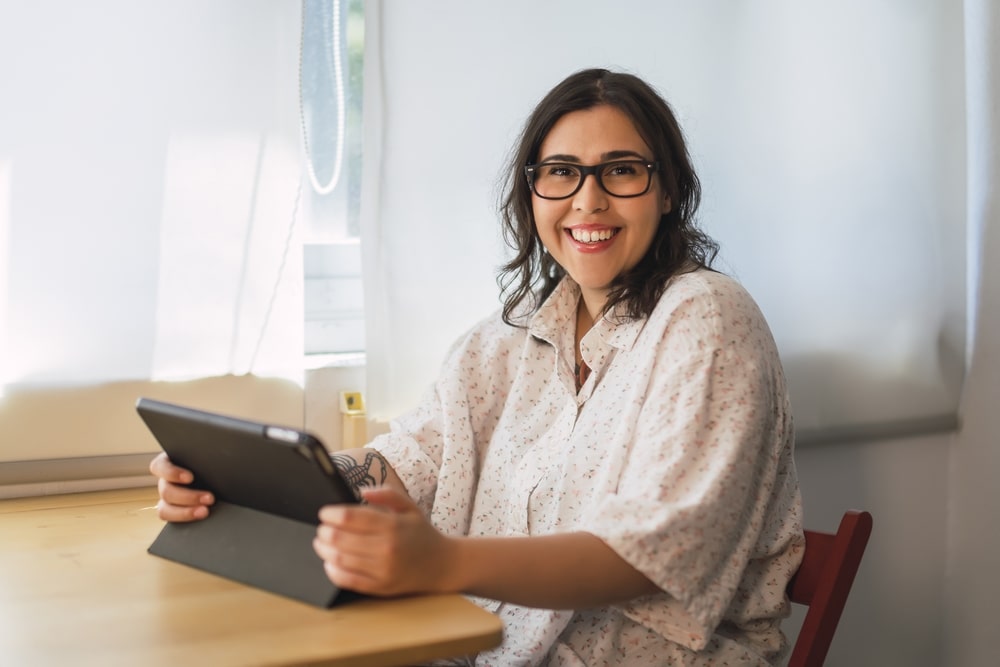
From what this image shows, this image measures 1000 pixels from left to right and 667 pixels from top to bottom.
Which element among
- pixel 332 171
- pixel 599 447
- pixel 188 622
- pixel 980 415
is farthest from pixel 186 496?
pixel 980 415

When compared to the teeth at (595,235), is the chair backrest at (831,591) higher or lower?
lower

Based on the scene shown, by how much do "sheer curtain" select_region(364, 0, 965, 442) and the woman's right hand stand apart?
65 centimetres

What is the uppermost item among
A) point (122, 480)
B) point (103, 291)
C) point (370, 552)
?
point (103, 291)

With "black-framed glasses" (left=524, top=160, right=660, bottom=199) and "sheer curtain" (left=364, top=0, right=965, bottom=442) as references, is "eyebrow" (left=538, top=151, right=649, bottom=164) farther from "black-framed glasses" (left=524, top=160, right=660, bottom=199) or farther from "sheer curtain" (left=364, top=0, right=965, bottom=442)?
"sheer curtain" (left=364, top=0, right=965, bottom=442)

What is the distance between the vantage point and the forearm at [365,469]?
146 centimetres

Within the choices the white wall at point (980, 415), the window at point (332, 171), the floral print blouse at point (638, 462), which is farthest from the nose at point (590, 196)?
the white wall at point (980, 415)

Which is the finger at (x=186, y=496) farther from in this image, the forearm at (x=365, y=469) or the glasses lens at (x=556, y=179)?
the glasses lens at (x=556, y=179)

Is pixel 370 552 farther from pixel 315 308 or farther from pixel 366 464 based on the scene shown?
pixel 315 308

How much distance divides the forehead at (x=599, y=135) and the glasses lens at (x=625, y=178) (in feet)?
0.06

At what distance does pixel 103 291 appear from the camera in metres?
1.66

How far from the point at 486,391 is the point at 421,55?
0.61 metres

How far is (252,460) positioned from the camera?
3.37 ft

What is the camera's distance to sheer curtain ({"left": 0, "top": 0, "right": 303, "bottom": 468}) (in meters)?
1.61

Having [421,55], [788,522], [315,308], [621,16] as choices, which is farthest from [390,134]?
[788,522]
